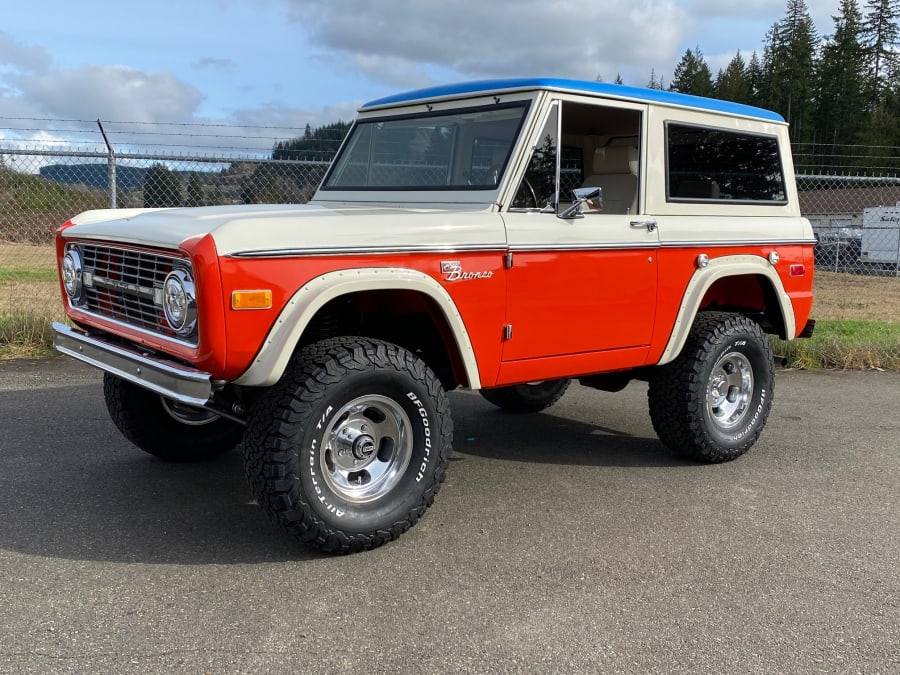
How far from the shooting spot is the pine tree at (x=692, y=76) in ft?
241

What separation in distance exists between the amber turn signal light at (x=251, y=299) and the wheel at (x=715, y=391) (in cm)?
257

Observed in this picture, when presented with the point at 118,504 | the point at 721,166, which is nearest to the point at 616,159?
the point at 721,166

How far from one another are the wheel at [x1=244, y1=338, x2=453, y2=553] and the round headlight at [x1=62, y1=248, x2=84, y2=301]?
52.3 inches

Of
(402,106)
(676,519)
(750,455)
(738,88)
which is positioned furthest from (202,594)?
(738,88)

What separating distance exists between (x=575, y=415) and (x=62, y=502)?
11.6 ft

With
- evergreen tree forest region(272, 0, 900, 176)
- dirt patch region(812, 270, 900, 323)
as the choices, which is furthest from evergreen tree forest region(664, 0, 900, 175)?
dirt patch region(812, 270, 900, 323)

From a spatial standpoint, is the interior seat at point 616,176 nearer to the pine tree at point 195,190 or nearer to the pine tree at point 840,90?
the pine tree at point 195,190

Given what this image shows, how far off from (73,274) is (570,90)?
8.70 ft

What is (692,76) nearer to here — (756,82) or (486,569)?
(756,82)

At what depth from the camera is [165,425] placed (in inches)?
181

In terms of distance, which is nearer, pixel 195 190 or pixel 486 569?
pixel 486 569

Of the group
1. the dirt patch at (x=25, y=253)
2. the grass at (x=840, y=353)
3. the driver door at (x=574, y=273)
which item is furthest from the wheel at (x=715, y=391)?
the dirt patch at (x=25, y=253)

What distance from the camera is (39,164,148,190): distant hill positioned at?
7770 millimetres

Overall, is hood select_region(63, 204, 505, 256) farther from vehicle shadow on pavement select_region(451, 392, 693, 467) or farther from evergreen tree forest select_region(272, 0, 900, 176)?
evergreen tree forest select_region(272, 0, 900, 176)
